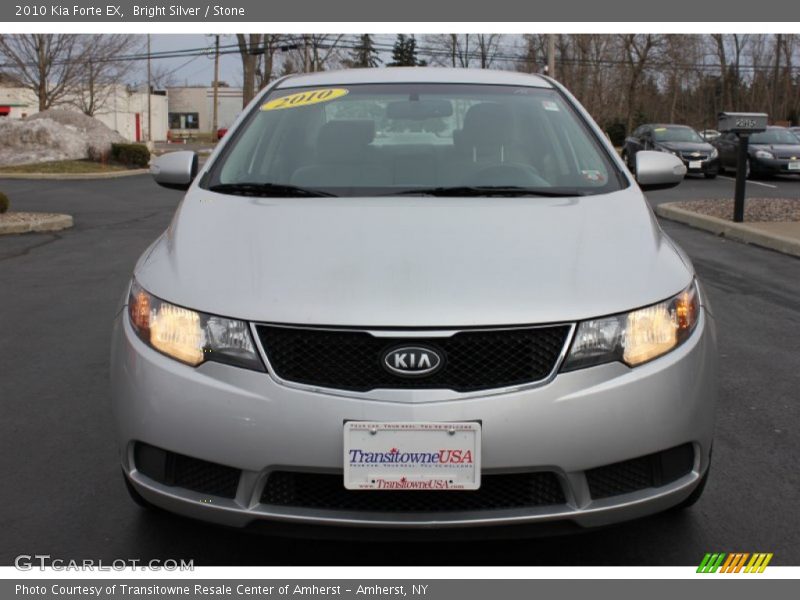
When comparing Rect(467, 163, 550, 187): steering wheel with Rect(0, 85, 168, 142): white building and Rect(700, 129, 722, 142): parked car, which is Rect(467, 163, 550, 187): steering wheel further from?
Rect(0, 85, 168, 142): white building

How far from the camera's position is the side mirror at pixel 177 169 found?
4.07m

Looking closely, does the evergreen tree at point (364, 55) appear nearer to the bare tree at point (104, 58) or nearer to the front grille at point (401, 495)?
the bare tree at point (104, 58)

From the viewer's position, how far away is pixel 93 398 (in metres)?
4.52

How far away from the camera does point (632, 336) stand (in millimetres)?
2549

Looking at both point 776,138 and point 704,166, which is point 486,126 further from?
point 776,138

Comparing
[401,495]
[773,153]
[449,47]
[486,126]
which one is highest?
[449,47]

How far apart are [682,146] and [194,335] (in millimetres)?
22148

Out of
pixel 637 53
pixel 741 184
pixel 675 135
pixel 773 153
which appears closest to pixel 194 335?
pixel 741 184

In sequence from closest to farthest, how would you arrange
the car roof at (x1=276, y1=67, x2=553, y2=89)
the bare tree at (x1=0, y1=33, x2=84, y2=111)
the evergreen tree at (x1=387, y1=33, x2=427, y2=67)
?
the car roof at (x1=276, y1=67, x2=553, y2=89), the bare tree at (x1=0, y1=33, x2=84, y2=111), the evergreen tree at (x1=387, y1=33, x2=427, y2=67)

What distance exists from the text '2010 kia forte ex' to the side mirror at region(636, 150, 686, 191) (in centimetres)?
112

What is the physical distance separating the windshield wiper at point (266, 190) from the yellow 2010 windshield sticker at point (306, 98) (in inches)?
28.6

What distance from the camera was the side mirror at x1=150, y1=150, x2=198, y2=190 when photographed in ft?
13.3

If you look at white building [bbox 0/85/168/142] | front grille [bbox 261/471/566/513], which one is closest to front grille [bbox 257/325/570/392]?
front grille [bbox 261/471/566/513]

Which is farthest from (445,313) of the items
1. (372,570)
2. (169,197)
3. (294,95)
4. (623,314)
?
(169,197)
